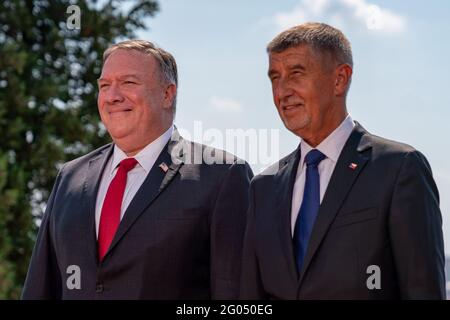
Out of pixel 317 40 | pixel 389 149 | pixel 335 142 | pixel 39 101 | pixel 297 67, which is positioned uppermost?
pixel 39 101

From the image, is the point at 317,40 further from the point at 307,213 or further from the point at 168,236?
the point at 168,236

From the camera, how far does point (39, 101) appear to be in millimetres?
13836

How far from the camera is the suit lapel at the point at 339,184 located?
3959 mm

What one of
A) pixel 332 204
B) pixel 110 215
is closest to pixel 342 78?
pixel 332 204

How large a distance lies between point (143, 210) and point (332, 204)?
3.69 ft

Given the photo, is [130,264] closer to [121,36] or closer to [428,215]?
[428,215]

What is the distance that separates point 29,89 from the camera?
543 inches

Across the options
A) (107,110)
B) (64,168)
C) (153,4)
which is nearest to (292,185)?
(107,110)

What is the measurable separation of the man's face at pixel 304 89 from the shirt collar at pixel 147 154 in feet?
2.90

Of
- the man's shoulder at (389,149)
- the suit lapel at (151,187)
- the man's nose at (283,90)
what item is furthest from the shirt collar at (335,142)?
the suit lapel at (151,187)

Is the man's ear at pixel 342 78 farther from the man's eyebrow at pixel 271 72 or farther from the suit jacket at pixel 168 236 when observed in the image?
the suit jacket at pixel 168 236

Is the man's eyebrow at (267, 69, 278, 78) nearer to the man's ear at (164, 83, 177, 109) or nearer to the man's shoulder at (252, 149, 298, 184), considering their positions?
the man's shoulder at (252, 149, 298, 184)

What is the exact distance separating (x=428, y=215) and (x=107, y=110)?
195 centimetres
